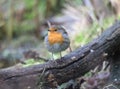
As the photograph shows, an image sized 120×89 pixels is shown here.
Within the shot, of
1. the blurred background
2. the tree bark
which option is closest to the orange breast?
the tree bark

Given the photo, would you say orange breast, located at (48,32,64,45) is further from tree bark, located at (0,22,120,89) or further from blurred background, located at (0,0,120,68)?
blurred background, located at (0,0,120,68)

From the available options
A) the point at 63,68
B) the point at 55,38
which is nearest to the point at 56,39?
the point at 55,38

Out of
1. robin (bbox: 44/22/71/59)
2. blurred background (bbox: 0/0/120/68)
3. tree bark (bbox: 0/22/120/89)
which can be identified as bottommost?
tree bark (bbox: 0/22/120/89)

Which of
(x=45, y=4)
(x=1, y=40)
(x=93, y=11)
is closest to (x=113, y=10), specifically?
(x=93, y=11)

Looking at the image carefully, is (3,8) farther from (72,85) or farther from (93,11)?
(72,85)

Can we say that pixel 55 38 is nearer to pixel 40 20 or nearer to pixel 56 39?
pixel 56 39

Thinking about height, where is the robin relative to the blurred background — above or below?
below

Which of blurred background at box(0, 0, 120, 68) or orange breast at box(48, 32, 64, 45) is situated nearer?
orange breast at box(48, 32, 64, 45)
